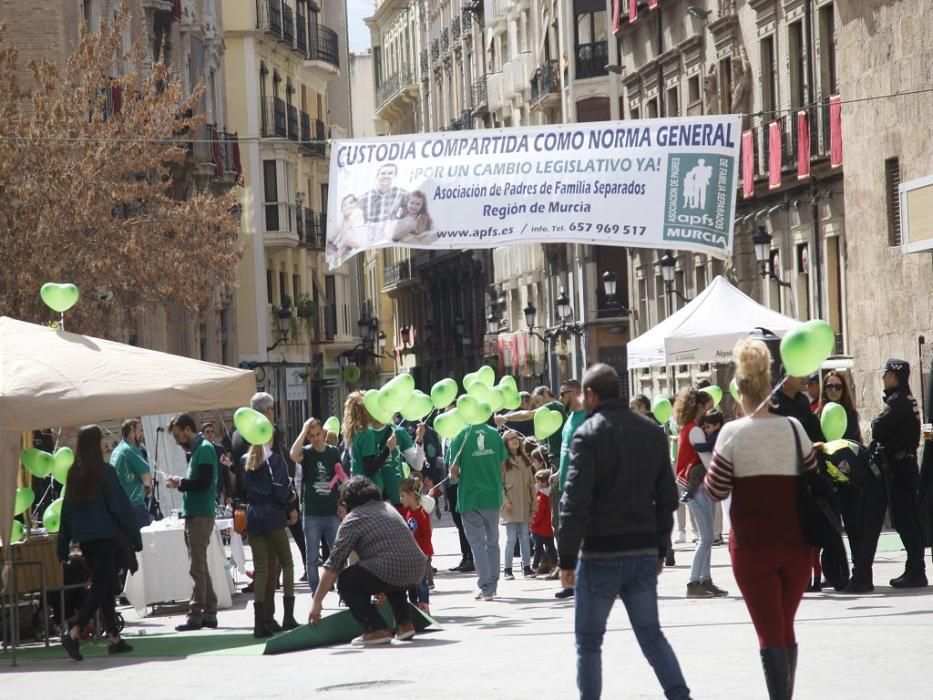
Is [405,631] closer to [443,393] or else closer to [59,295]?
[59,295]

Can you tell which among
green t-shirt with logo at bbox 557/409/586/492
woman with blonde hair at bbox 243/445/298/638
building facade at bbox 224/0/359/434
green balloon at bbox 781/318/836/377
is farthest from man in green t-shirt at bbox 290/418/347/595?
building facade at bbox 224/0/359/434

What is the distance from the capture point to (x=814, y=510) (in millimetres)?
9250

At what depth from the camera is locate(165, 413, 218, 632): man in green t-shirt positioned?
16.2m

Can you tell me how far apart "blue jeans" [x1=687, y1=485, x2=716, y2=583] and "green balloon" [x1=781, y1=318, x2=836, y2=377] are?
5159 mm

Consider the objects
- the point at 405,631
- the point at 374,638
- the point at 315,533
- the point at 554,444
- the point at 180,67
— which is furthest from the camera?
the point at 180,67

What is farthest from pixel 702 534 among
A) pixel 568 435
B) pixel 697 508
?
pixel 568 435

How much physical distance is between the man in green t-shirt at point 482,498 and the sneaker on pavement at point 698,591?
6.88ft

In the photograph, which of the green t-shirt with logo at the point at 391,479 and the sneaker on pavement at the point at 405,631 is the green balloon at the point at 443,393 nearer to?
the green t-shirt with logo at the point at 391,479

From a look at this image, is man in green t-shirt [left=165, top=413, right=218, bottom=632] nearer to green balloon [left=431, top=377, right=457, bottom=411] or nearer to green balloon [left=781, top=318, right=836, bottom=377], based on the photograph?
green balloon [left=431, top=377, right=457, bottom=411]

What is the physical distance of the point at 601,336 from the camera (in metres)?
54.2

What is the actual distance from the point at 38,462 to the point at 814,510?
362 inches

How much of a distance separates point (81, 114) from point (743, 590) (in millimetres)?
22977

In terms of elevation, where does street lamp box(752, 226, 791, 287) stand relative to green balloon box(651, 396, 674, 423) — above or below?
above

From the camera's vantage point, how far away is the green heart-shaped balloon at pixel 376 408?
1638 cm
